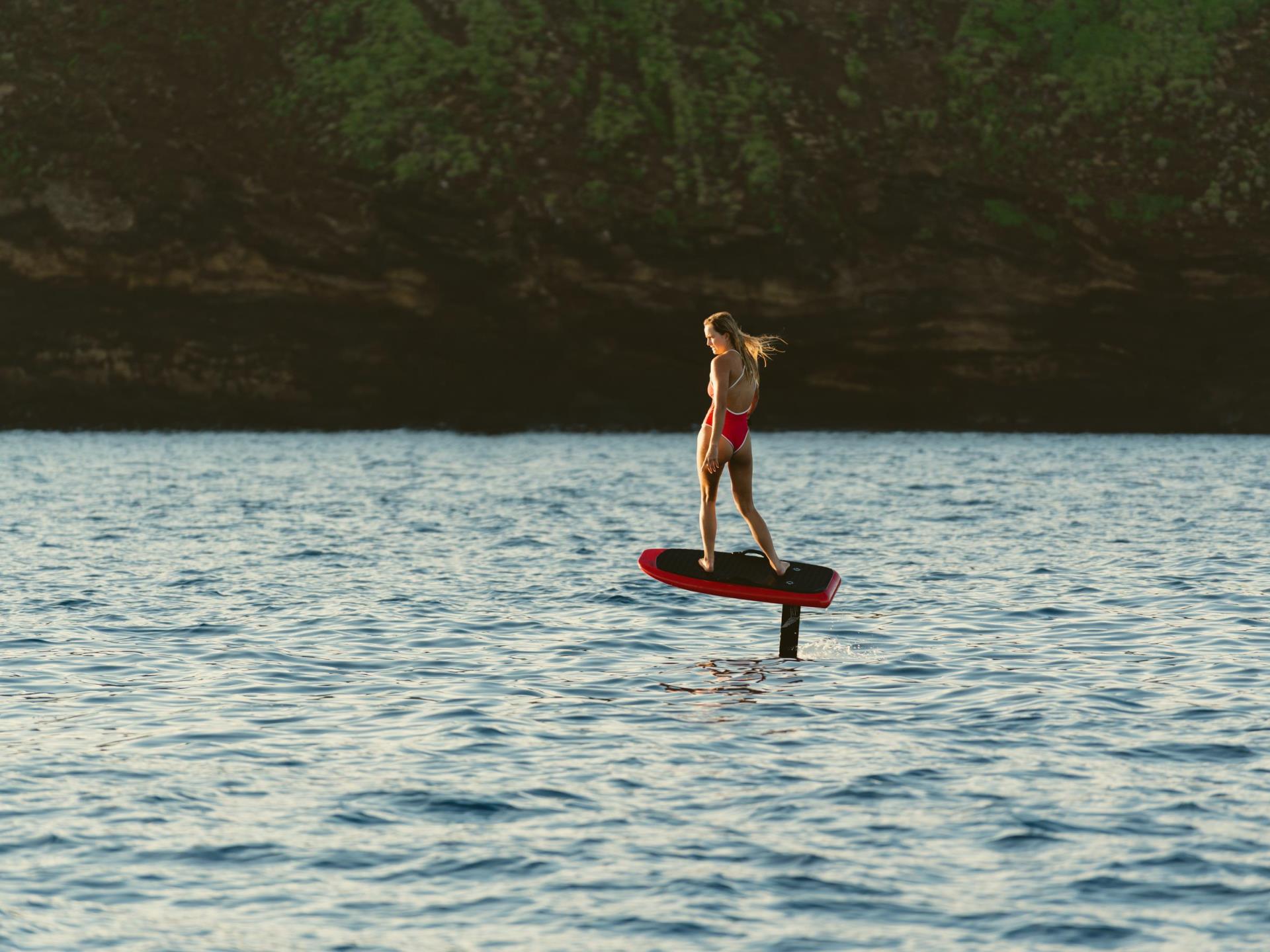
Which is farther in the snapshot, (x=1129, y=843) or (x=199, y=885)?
(x=1129, y=843)

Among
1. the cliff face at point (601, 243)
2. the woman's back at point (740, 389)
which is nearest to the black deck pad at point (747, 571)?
the woman's back at point (740, 389)

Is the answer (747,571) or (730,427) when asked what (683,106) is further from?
(747,571)

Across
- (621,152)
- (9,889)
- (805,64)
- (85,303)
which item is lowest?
(9,889)

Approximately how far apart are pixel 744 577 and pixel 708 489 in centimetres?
99

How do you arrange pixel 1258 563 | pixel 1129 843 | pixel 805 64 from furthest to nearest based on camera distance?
pixel 805 64 → pixel 1258 563 → pixel 1129 843

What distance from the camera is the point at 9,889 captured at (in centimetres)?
941

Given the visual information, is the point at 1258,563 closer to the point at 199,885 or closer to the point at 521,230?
the point at 199,885

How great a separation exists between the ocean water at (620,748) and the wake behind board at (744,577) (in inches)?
34.4

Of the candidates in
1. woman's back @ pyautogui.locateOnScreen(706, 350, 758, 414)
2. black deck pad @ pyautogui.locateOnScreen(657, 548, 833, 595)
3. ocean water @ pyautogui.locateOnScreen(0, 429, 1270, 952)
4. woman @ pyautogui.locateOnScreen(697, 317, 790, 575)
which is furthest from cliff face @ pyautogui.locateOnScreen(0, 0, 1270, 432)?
woman's back @ pyautogui.locateOnScreen(706, 350, 758, 414)

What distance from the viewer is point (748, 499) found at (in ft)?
54.5

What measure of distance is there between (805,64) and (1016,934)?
2999 inches

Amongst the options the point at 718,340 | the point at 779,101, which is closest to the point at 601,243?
the point at 779,101

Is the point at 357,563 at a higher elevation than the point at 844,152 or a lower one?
lower

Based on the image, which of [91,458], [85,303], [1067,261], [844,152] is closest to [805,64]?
[844,152]
